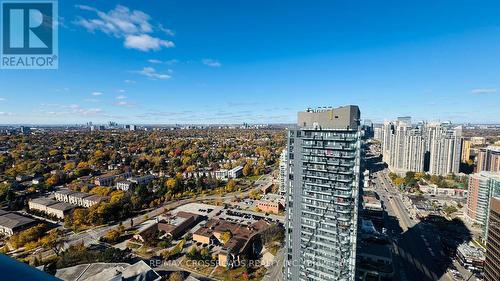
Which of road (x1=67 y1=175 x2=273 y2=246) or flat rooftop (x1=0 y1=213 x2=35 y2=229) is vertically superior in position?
flat rooftop (x1=0 y1=213 x2=35 y2=229)

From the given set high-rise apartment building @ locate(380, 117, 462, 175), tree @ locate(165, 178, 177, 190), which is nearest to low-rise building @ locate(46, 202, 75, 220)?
tree @ locate(165, 178, 177, 190)

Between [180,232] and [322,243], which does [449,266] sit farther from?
[180,232]

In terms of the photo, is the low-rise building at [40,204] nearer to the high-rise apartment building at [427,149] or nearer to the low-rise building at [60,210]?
the low-rise building at [60,210]

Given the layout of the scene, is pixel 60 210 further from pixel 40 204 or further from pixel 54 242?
pixel 54 242

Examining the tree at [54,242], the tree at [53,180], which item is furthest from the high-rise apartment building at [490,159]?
the tree at [53,180]

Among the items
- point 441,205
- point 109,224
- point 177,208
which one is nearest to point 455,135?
point 441,205

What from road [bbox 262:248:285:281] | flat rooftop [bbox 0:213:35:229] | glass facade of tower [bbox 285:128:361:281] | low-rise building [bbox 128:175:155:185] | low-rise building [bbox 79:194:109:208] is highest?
glass facade of tower [bbox 285:128:361:281]

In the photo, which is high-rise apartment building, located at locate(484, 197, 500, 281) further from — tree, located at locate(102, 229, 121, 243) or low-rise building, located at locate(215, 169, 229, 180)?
low-rise building, located at locate(215, 169, 229, 180)

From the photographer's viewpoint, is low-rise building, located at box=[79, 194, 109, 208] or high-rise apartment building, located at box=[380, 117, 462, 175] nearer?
low-rise building, located at box=[79, 194, 109, 208]
